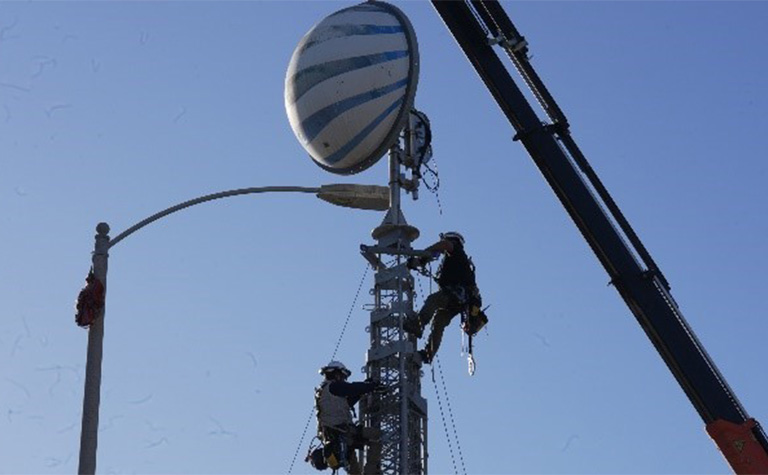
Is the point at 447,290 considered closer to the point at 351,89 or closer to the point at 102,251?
the point at 351,89

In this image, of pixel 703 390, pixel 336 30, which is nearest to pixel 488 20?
pixel 336 30

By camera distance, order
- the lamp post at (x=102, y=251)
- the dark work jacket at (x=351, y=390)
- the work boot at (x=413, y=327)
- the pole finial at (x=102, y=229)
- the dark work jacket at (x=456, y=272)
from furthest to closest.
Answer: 1. the dark work jacket at (x=456, y=272)
2. the work boot at (x=413, y=327)
3. the dark work jacket at (x=351, y=390)
4. the pole finial at (x=102, y=229)
5. the lamp post at (x=102, y=251)

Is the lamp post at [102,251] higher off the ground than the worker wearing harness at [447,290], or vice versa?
the worker wearing harness at [447,290]

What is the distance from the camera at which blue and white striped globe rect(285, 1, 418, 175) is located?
20516 millimetres

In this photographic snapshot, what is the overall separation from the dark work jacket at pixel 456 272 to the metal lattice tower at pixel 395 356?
644 mm

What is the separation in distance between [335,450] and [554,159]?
6.63 meters

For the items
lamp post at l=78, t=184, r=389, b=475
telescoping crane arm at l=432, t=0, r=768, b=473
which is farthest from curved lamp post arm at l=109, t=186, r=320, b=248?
telescoping crane arm at l=432, t=0, r=768, b=473

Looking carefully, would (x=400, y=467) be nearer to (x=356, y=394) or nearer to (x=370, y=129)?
(x=356, y=394)

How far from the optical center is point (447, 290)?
2119cm

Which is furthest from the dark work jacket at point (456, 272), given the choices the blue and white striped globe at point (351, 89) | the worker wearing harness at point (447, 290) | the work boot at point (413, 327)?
the blue and white striped globe at point (351, 89)

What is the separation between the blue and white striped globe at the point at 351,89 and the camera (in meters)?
20.5

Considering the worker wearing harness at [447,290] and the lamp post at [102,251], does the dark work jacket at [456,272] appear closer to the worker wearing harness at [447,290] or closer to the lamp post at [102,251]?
the worker wearing harness at [447,290]

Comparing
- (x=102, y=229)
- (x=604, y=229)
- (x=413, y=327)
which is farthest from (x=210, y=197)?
(x=604, y=229)

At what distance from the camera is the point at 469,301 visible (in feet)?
70.0
